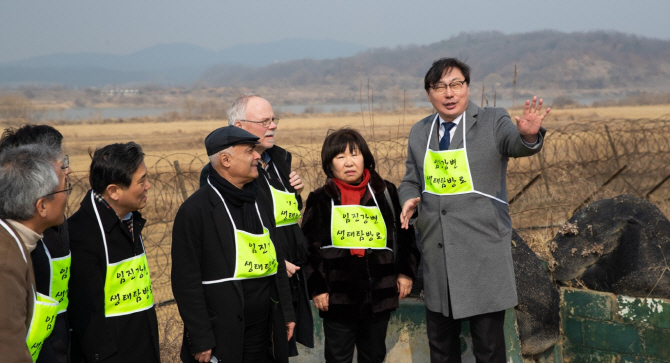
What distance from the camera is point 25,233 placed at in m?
2.37

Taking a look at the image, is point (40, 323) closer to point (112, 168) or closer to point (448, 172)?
point (112, 168)

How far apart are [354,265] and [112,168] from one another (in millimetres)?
1457

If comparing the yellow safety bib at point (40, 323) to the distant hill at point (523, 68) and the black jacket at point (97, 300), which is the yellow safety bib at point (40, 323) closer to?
the black jacket at point (97, 300)

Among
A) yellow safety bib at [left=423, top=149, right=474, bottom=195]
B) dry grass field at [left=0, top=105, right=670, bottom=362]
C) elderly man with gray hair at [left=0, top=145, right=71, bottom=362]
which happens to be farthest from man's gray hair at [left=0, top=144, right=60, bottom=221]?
dry grass field at [left=0, top=105, right=670, bottom=362]

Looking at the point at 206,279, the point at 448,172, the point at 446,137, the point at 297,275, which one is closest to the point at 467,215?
the point at 448,172

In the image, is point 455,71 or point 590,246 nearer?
point 455,71

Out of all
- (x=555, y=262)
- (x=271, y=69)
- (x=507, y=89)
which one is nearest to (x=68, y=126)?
(x=555, y=262)

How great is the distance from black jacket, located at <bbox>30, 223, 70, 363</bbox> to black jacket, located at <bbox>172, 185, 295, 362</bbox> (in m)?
0.52

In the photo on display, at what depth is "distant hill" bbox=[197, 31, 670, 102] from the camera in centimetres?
Answer: 8938

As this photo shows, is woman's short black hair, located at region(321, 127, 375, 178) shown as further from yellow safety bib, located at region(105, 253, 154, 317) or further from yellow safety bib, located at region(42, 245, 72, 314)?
yellow safety bib, located at region(42, 245, 72, 314)

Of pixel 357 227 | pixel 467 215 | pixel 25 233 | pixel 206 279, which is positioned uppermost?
pixel 25 233

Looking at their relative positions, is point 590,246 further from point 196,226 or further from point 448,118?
point 196,226

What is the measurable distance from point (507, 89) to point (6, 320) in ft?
300

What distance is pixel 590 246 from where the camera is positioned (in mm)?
4633
